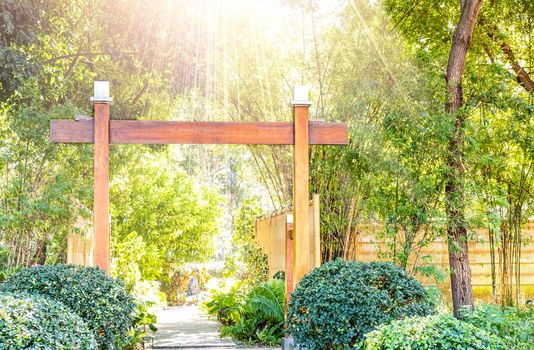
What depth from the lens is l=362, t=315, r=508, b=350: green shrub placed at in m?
3.65

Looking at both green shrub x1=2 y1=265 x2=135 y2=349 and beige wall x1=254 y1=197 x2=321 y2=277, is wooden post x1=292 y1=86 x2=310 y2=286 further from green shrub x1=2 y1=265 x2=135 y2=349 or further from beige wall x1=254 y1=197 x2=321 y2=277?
green shrub x1=2 y1=265 x2=135 y2=349

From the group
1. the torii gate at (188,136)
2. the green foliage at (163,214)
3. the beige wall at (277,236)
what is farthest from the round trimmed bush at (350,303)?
the green foliage at (163,214)

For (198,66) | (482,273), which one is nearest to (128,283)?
(198,66)

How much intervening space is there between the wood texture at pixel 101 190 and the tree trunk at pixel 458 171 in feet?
13.0

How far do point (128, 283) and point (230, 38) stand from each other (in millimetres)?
3648

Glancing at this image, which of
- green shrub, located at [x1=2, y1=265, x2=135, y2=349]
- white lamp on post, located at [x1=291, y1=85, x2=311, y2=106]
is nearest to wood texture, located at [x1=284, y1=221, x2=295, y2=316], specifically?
white lamp on post, located at [x1=291, y1=85, x2=311, y2=106]

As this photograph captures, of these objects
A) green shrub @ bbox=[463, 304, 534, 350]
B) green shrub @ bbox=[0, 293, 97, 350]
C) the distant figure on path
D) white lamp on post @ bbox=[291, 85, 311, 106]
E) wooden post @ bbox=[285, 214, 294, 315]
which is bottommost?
the distant figure on path

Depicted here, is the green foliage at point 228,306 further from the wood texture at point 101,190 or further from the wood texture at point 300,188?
the wood texture at point 101,190

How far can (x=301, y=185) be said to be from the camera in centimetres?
606

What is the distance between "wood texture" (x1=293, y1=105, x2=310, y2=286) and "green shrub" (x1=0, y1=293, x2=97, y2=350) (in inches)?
96.3

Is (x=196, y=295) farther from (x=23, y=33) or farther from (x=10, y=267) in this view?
(x=23, y=33)

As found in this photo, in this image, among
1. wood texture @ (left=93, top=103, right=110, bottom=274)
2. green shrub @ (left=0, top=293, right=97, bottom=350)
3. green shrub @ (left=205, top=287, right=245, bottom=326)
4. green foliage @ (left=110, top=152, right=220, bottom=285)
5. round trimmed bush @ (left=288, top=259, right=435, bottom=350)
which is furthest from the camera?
green foliage @ (left=110, top=152, right=220, bottom=285)

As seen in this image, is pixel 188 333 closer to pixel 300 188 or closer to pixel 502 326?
pixel 300 188

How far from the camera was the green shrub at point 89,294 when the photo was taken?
15.4ft
